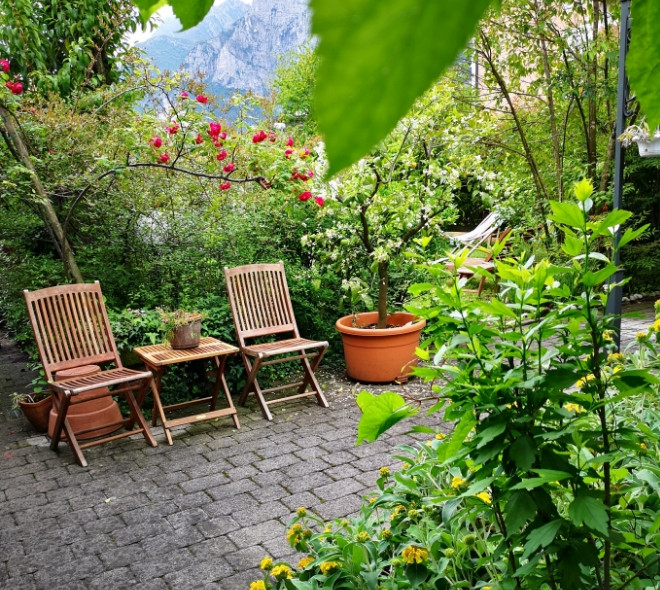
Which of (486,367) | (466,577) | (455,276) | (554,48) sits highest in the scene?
(554,48)

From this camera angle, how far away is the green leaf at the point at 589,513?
1.30 m

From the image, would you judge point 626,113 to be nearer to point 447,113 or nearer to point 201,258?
point 447,113

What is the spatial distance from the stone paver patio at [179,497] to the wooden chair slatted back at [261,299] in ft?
2.29

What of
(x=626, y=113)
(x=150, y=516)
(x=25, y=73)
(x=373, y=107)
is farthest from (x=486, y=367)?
(x=25, y=73)

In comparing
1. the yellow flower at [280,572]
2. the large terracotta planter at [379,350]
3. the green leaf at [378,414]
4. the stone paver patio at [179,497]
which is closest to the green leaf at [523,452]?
the green leaf at [378,414]

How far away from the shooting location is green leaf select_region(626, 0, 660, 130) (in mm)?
160

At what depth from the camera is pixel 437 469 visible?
2.15 meters

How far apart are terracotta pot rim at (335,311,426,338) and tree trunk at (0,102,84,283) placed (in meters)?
2.29

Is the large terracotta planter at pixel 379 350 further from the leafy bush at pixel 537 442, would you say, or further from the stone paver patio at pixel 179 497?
the leafy bush at pixel 537 442

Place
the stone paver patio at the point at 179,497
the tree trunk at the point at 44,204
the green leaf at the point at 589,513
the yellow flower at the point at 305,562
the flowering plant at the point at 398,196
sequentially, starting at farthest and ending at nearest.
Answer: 1. the flowering plant at the point at 398,196
2. the tree trunk at the point at 44,204
3. the stone paver patio at the point at 179,497
4. the yellow flower at the point at 305,562
5. the green leaf at the point at 589,513

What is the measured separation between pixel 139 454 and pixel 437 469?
9.85ft

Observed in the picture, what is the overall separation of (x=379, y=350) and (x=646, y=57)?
5610 millimetres

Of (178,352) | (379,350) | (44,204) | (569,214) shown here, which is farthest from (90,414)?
(569,214)

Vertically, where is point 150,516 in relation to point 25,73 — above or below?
below
